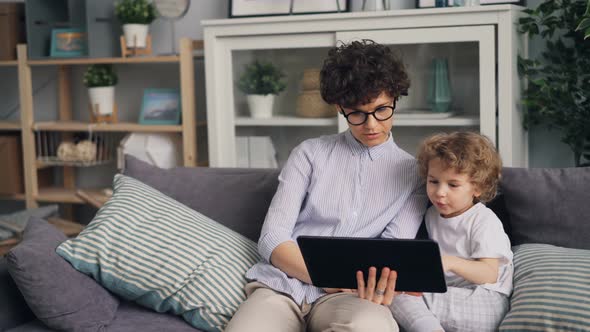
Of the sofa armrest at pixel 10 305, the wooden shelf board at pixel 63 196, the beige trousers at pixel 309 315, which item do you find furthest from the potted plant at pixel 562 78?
the wooden shelf board at pixel 63 196

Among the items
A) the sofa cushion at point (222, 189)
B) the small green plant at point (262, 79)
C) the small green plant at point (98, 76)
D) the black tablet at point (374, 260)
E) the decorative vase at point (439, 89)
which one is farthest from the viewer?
the small green plant at point (98, 76)

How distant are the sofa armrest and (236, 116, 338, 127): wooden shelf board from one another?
1374mm

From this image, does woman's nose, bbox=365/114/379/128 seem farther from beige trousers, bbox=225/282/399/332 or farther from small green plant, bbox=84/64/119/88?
small green plant, bbox=84/64/119/88

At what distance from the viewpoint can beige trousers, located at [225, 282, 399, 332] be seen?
→ 154 centimetres

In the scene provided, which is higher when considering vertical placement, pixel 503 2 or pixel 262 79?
pixel 503 2

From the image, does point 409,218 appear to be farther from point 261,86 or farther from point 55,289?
point 261,86

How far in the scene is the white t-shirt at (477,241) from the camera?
1.66m

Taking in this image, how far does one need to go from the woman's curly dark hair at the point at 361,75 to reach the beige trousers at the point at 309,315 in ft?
1.53

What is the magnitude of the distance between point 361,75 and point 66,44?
6.79ft

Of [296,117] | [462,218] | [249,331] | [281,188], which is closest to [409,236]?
[462,218]

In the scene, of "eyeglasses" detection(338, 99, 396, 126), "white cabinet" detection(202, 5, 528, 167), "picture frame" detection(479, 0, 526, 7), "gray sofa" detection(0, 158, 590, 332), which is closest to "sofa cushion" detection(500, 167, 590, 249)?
"gray sofa" detection(0, 158, 590, 332)

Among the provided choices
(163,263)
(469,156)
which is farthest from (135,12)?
(469,156)

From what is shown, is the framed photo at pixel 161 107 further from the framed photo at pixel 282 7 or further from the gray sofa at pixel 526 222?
Result: the gray sofa at pixel 526 222

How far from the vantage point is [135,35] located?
329cm
